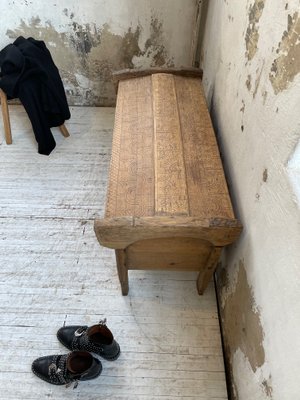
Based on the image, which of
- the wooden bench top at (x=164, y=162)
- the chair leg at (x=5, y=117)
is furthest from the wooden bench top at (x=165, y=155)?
the chair leg at (x=5, y=117)

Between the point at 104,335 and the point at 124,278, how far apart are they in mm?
277

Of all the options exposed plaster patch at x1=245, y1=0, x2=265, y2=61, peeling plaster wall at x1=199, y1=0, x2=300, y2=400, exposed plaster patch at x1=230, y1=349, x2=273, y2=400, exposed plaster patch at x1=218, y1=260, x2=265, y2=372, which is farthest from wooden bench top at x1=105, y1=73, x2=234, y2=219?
exposed plaster patch at x1=230, y1=349, x2=273, y2=400

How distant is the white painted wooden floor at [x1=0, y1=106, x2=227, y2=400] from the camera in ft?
4.51

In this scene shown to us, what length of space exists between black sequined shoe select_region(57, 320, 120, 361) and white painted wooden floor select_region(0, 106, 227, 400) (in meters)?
0.08

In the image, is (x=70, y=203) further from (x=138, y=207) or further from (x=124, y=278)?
(x=138, y=207)

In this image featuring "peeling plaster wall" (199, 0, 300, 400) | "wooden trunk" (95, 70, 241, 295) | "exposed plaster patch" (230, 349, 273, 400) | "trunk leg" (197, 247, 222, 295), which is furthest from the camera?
"trunk leg" (197, 247, 222, 295)

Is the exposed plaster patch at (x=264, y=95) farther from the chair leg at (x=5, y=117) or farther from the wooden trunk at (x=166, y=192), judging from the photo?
the chair leg at (x=5, y=117)

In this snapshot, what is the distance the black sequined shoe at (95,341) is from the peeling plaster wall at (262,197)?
21.5 inches

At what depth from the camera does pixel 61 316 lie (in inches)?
61.6

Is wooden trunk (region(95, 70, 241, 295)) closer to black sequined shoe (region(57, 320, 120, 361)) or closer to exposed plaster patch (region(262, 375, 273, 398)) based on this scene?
black sequined shoe (region(57, 320, 120, 361))

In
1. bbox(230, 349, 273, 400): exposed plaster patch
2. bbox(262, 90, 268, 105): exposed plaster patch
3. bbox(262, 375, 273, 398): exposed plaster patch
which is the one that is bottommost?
bbox(230, 349, 273, 400): exposed plaster patch

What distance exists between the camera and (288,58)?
92cm

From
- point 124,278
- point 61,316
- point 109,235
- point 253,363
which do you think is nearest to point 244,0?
point 109,235

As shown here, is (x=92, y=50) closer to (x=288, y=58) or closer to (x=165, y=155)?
(x=165, y=155)
